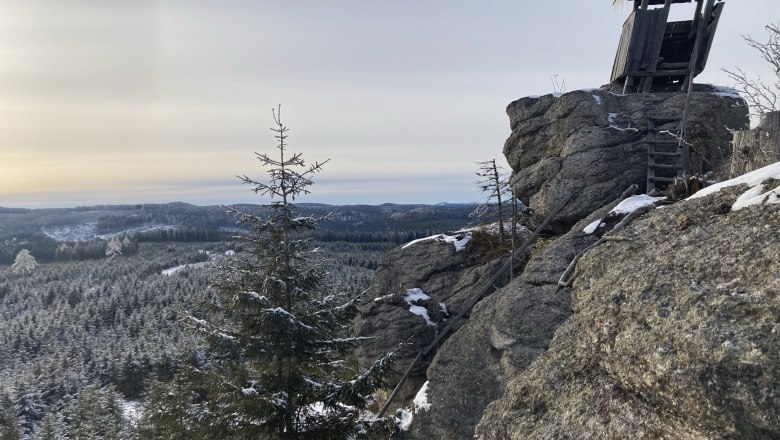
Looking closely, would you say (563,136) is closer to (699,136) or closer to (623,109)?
(623,109)

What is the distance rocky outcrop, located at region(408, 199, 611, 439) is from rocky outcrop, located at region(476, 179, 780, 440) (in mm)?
3871

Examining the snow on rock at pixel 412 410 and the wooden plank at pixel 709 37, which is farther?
the wooden plank at pixel 709 37

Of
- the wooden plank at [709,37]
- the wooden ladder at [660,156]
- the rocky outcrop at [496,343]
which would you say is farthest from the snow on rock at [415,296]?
the wooden plank at [709,37]

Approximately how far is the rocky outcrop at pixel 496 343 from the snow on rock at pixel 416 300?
2.25m

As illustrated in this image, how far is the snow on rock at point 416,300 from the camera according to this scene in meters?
14.9

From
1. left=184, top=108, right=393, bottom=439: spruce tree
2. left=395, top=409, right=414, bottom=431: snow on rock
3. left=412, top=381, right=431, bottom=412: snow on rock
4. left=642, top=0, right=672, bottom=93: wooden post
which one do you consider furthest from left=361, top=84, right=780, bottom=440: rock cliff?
left=642, top=0, right=672, bottom=93: wooden post

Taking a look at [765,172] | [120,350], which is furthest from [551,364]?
[120,350]

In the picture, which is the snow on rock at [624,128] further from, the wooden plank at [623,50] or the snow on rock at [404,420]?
the snow on rock at [404,420]

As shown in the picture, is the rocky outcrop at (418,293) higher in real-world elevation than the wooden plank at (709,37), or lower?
lower

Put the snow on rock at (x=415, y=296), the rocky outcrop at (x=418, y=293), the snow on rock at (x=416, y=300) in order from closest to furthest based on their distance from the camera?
the rocky outcrop at (x=418, y=293) → the snow on rock at (x=416, y=300) → the snow on rock at (x=415, y=296)

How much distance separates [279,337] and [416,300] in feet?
21.5

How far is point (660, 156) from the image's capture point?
14.3 meters

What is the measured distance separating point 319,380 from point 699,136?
44.6 ft

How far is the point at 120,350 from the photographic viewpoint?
84562 millimetres
